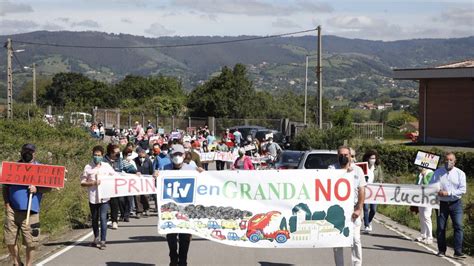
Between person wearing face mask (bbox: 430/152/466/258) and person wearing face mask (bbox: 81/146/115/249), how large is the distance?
5.81 meters

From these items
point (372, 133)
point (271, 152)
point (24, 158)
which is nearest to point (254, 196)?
point (24, 158)

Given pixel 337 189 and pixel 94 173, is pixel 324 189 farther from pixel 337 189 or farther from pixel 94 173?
pixel 94 173

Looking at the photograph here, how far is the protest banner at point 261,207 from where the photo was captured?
39.0ft

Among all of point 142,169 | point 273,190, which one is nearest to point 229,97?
point 142,169

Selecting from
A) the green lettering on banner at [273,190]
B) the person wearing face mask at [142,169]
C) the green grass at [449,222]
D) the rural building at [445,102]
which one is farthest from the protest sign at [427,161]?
the rural building at [445,102]

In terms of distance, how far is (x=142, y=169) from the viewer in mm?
19734

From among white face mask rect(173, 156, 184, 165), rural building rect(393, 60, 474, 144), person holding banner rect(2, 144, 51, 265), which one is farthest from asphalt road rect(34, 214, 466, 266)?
rural building rect(393, 60, 474, 144)

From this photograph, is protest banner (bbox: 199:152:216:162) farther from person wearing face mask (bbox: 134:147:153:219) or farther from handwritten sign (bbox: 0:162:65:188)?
handwritten sign (bbox: 0:162:65:188)

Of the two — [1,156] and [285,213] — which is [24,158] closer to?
[285,213]

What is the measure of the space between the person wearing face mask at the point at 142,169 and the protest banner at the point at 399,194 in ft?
21.1

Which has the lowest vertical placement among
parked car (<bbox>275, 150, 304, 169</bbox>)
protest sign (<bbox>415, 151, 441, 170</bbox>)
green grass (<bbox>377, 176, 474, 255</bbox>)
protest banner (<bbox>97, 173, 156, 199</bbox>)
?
green grass (<bbox>377, 176, 474, 255</bbox>)

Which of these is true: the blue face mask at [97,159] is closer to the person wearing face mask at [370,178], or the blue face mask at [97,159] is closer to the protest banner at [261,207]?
the protest banner at [261,207]

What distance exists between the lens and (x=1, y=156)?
86.2 ft

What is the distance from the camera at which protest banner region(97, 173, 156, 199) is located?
14.6 m
